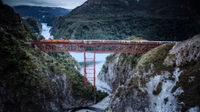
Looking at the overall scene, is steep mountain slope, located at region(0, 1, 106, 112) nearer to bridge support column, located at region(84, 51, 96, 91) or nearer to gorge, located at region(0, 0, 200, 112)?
gorge, located at region(0, 0, 200, 112)

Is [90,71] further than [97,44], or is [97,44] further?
[90,71]

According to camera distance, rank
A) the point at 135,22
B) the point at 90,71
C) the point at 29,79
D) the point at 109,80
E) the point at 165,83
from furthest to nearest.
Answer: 1. the point at 135,22
2. the point at 90,71
3. the point at 109,80
4. the point at 29,79
5. the point at 165,83

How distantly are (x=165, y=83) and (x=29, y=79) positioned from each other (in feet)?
95.8

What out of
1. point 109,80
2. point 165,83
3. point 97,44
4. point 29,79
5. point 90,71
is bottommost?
point 90,71

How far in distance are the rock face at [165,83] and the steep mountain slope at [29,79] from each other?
48.4 feet

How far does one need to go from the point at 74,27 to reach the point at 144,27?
4987 cm

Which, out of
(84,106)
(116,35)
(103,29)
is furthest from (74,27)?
(84,106)

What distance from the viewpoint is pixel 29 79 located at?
34656mm

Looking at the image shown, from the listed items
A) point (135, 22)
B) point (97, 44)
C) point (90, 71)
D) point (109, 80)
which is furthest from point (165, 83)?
point (135, 22)

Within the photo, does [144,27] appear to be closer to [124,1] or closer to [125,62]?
[124,1]

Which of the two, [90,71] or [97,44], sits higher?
[97,44]

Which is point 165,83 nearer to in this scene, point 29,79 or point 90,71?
point 29,79

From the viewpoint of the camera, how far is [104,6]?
13850cm

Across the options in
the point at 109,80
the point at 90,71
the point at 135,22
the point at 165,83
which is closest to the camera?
the point at 165,83
